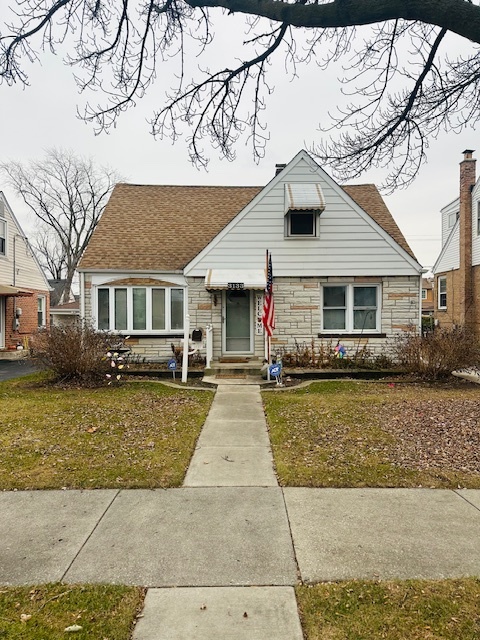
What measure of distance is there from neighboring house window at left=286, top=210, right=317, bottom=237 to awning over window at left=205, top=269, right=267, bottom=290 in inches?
68.2

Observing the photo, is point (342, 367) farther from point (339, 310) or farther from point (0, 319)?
point (0, 319)

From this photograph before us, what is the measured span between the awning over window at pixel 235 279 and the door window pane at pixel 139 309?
236cm

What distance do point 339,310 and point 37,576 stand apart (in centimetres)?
1202

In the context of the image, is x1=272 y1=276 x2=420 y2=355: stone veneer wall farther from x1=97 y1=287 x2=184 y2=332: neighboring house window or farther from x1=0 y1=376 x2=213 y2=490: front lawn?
x1=0 y1=376 x2=213 y2=490: front lawn

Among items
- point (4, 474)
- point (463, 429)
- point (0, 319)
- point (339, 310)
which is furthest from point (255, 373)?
point (0, 319)

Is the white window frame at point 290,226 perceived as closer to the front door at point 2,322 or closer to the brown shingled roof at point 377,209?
the brown shingled roof at point 377,209

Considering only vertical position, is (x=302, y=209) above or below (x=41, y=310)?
above

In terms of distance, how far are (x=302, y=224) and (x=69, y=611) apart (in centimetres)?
1256

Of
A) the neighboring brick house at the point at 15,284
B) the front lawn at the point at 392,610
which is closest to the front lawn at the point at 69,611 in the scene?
the front lawn at the point at 392,610

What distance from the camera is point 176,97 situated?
16.8ft

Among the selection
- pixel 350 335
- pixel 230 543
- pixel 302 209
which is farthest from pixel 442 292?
pixel 230 543

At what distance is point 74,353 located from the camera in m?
10.7

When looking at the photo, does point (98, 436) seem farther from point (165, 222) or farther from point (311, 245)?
point (165, 222)

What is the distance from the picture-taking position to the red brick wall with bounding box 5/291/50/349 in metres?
21.7
